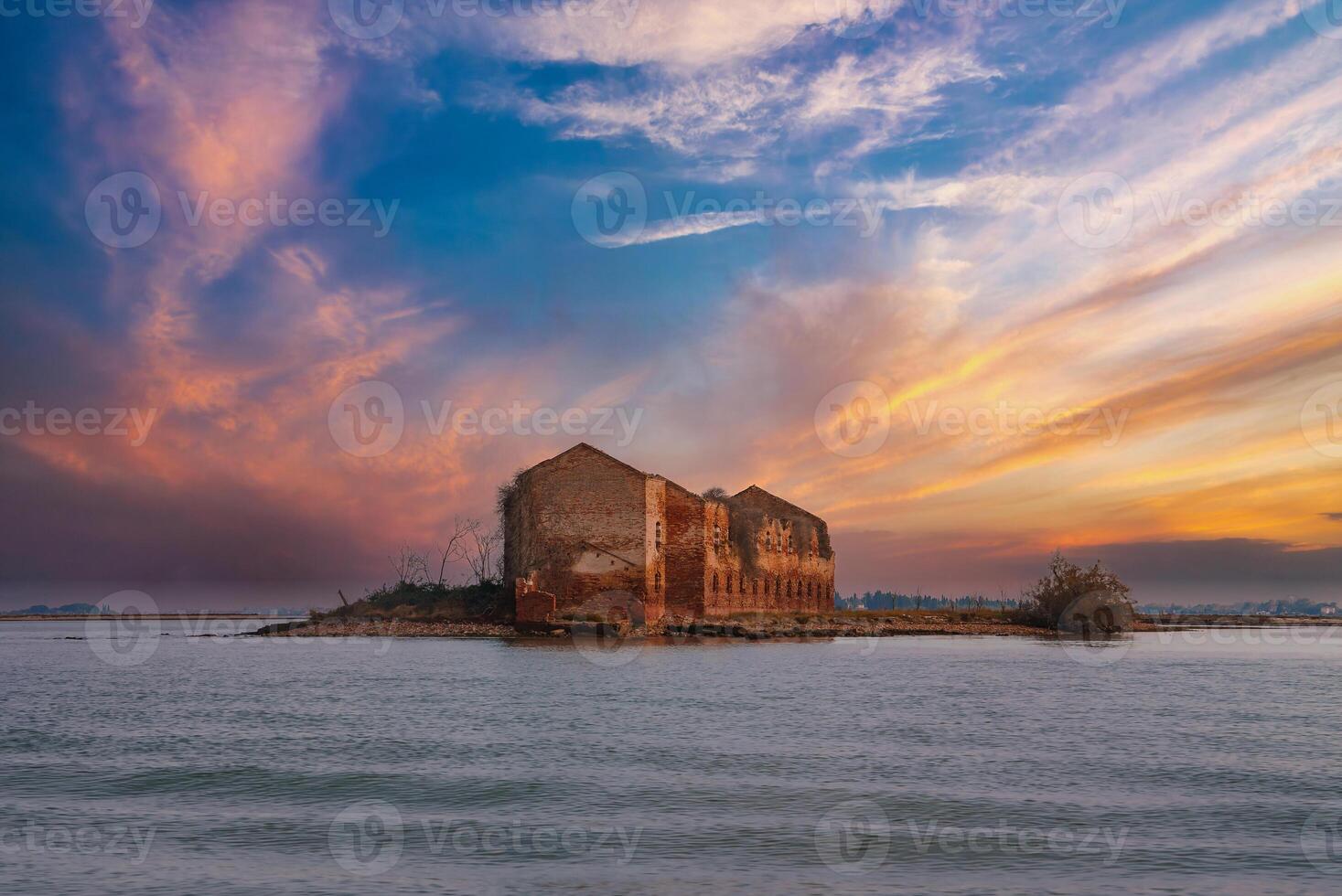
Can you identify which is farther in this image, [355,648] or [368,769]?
[355,648]

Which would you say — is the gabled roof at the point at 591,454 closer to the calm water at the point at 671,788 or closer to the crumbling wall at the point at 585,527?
the crumbling wall at the point at 585,527

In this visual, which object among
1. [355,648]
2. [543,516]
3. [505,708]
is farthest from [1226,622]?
[505,708]

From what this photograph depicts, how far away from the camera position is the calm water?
35.0 feet

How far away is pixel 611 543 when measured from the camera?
59.8 m

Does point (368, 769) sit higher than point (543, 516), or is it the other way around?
point (543, 516)

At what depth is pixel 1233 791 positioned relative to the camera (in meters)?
15.0

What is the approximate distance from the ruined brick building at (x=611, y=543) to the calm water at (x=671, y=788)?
26641 mm

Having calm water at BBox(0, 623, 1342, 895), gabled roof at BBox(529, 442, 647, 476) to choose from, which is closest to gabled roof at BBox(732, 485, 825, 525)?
gabled roof at BBox(529, 442, 647, 476)

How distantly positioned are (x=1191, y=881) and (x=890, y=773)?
21.4ft

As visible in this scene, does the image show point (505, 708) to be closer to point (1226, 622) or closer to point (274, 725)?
point (274, 725)

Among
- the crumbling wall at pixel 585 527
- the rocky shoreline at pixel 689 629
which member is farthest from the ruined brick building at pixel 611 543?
the rocky shoreline at pixel 689 629

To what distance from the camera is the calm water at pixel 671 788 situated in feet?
35.0

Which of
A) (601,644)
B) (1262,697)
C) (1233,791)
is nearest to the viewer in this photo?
(1233,791)

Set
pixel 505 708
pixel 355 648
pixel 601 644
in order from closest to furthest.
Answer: pixel 505 708
pixel 601 644
pixel 355 648
